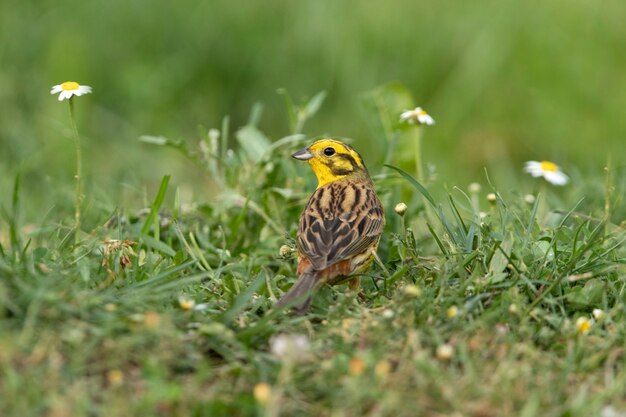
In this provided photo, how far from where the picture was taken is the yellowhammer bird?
196 inches

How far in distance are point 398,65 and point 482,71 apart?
0.72 m

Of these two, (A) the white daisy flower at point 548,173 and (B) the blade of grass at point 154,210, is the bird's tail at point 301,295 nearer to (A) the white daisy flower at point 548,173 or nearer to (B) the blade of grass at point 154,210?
(B) the blade of grass at point 154,210

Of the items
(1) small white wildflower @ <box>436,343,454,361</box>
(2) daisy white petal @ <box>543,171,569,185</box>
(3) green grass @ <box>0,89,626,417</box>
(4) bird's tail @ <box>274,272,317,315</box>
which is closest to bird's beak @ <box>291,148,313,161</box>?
(3) green grass @ <box>0,89,626,417</box>

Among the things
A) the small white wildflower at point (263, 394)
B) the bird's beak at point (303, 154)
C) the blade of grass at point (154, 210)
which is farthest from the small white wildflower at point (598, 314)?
the blade of grass at point (154, 210)

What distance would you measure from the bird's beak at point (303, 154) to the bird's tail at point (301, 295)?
4.13ft

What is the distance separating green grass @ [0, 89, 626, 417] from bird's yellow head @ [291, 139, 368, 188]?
46cm

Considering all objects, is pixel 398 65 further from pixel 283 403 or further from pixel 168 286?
pixel 283 403

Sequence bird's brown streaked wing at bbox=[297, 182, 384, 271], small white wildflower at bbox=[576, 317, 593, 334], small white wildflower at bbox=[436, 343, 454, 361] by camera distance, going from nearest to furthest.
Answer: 1. small white wildflower at bbox=[436, 343, 454, 361]
2. small white wildflower at bbox=[576, 317, 593, 334]
3. bird's brown streaked wing at bbox=[297, 182, 384, 271]

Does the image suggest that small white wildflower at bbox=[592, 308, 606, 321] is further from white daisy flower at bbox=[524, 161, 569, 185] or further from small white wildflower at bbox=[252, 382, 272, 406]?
white daisy flower at bbox=[524, 161, 569, 185]

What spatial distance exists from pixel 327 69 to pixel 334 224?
4343mm

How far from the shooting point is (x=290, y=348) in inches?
151

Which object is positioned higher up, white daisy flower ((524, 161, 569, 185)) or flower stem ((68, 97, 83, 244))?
flower stem ((68, 97, 83, 244))

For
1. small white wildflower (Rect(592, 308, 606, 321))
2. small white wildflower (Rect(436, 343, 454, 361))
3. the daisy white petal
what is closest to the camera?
small white wildflower (Rect(436, 343, 454, 361))

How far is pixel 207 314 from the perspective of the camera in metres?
4.64
